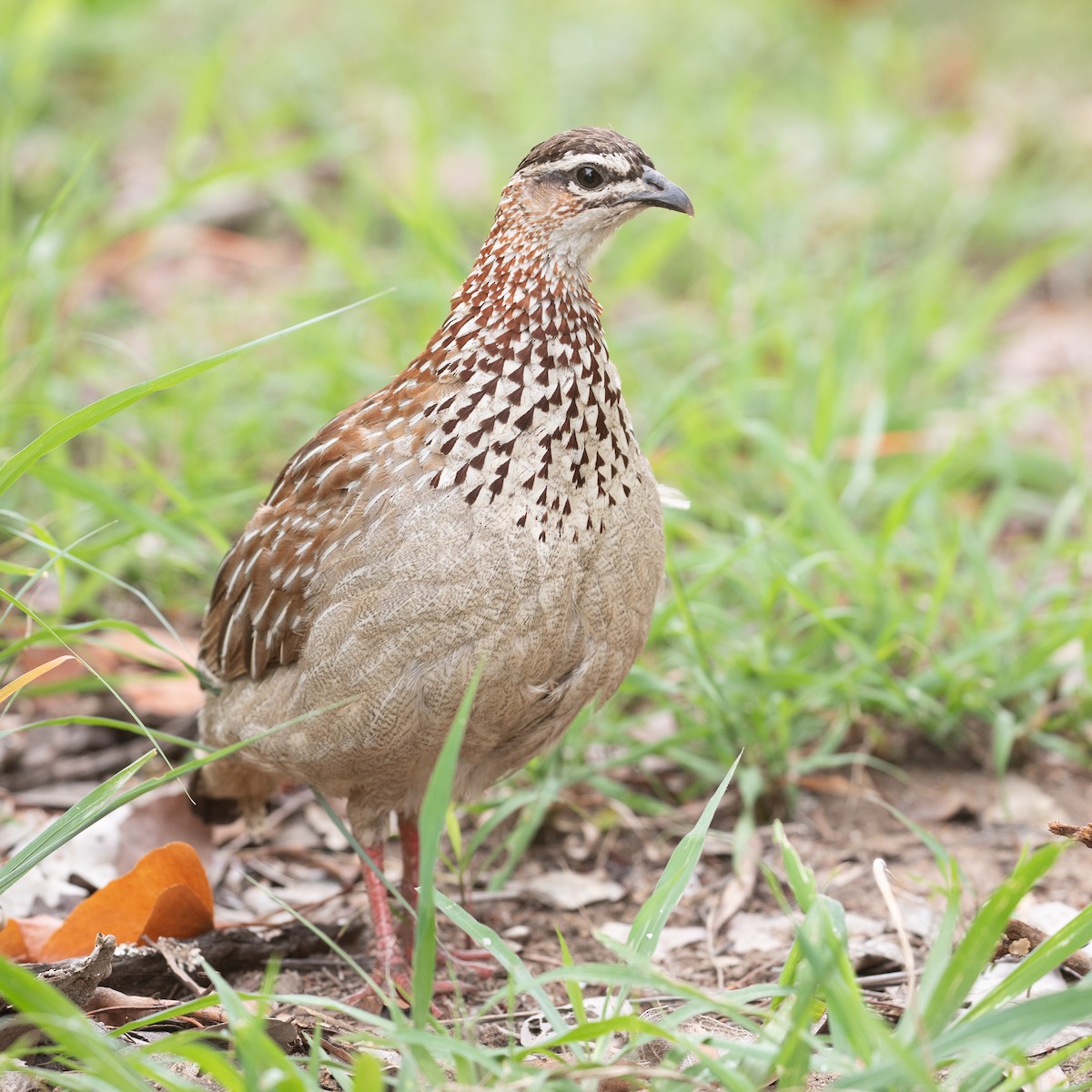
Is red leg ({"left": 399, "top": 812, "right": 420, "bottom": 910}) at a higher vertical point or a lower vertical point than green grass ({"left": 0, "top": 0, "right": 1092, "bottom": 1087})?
lower

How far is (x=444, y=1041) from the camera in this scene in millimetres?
2246

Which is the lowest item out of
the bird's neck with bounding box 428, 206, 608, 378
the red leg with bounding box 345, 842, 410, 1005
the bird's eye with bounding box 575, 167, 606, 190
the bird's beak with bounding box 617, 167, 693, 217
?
the red leg with bounding box 345, 842, 410, 1005

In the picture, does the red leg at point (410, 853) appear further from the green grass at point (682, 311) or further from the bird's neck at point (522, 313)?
the bird's neck at point (522, 313)

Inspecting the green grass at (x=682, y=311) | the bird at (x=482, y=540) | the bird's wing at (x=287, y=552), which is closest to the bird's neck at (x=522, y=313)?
the bird at (x=482, y=540)

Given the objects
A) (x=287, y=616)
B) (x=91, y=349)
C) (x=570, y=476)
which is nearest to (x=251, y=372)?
(x=91, y=349)

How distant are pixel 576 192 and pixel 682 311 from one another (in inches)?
123

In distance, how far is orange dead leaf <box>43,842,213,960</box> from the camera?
3146 millimetres

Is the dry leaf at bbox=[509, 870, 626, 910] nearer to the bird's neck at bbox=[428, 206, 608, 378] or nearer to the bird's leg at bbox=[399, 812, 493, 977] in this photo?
the bird's leg at bbox=[399, 812, 493, 977]

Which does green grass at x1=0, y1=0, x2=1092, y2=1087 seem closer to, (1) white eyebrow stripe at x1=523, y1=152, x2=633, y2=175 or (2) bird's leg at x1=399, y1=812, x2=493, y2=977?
(2) bird's leg at x1=399, y1=812, x2=493, y2=977

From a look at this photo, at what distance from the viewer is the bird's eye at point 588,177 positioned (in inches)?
123

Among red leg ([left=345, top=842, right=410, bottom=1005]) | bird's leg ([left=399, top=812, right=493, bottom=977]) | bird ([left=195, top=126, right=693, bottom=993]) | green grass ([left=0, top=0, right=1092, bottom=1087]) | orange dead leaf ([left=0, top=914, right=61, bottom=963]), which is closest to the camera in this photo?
bird ([left=195, top=126, right=693, bottom=993])

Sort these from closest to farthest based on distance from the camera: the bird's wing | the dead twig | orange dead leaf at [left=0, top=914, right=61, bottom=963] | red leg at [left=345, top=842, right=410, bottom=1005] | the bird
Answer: the dead twig → the bird → orange dead leaf at [left=0, top=914, right=61, bottom=963] → the bird's wing → red leg at [left=345, top=842, right=410, bottom=1005]

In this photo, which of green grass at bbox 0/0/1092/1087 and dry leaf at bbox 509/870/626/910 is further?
green grass at bbox 0/0/1092/1087

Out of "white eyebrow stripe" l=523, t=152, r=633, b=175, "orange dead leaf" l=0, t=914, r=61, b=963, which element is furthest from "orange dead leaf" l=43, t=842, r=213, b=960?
"white eyebrow stripe" l=523, t=152, r=633, b=175
